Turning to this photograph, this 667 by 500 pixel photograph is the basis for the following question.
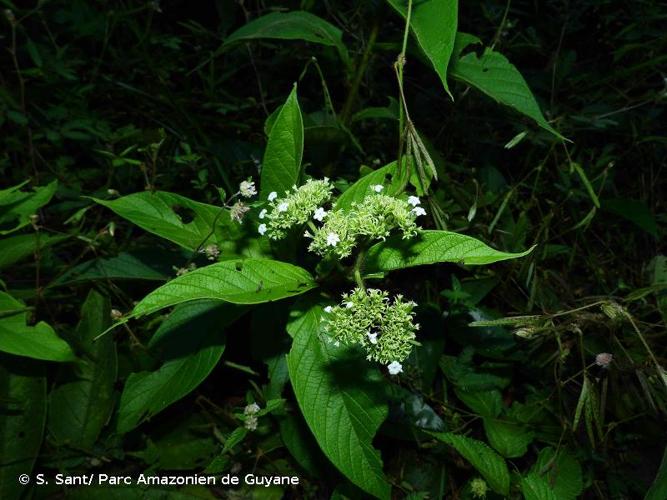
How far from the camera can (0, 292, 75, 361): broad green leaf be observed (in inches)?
73.0

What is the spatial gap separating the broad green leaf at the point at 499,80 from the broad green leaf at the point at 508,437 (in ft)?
3.64

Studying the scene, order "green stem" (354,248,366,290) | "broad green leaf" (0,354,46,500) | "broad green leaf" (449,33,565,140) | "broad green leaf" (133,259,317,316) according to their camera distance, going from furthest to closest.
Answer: "broad green leaf" (0,354,46,500), "broad green leaf" (449,33,565,140), "green stem" (354,248,366,290), "broad green leaf" (133,259,317,316)

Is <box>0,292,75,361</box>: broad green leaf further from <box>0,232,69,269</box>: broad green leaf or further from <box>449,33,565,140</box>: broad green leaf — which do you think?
<box>449,33,565,140</box>: broad green leaf

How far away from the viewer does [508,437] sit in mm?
2133

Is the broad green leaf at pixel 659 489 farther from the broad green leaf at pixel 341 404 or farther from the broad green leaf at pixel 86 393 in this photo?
the broad green leaf at pixel 86 393

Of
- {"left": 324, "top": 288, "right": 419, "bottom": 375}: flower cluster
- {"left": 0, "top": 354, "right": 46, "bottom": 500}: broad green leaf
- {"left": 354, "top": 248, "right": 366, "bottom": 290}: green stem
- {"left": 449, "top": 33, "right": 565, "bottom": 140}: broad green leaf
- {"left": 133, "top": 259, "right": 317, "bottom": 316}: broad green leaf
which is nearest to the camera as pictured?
{"left": 133, "top": 259, "right": 317, "bottom": 316}: broad green leaf

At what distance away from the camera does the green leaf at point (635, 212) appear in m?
2.72

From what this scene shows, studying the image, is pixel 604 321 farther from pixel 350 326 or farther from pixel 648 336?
pixel 350 326

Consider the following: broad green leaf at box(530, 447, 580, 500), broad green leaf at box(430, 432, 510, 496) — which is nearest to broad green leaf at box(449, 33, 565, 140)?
broad green leaf at box(430, 432, 510, 496)

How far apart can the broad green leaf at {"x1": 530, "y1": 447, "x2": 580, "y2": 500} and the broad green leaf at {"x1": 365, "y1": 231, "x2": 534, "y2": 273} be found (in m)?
0.93

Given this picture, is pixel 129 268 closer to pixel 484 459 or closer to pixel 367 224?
pixel 367 224

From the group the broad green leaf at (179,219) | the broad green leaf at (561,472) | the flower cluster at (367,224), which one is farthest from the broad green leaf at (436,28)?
the broad green leaf at (561,472)

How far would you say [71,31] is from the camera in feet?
10.7

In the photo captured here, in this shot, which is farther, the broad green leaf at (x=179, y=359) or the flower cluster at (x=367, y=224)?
the broad green leaf at (x=179, y=359)
